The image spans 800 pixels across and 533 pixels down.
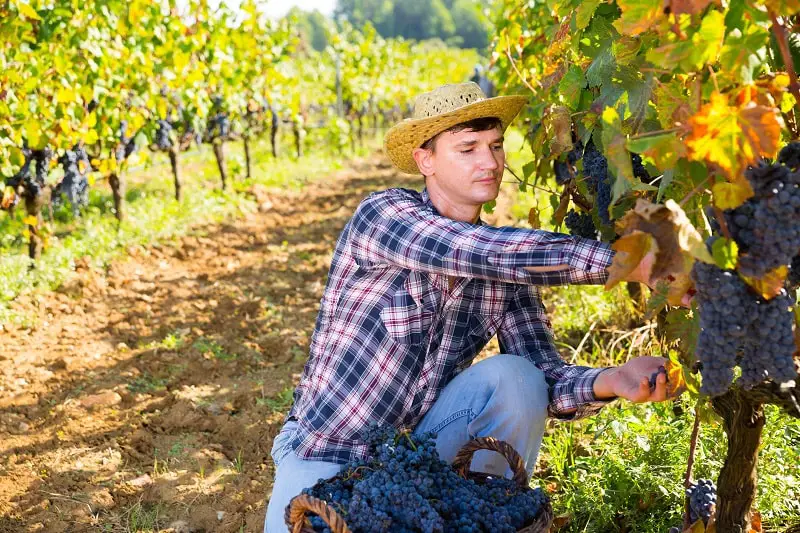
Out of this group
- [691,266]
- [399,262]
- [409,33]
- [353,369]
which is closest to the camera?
[691,266]

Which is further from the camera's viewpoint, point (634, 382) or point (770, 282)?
point (634, 382)

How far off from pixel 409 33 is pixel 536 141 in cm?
7733

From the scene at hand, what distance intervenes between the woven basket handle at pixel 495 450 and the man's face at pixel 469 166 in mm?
640

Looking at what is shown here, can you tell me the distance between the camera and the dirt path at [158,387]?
285 cm

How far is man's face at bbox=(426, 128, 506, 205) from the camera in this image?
2123mm

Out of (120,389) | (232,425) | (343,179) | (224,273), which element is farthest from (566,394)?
(343,179)

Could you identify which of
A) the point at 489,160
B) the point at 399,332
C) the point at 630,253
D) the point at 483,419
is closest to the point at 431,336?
the point at 399,332

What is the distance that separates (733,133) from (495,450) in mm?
987

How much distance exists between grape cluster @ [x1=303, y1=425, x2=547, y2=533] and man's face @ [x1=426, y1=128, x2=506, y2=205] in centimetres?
68

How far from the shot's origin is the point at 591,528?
2316 millimetres

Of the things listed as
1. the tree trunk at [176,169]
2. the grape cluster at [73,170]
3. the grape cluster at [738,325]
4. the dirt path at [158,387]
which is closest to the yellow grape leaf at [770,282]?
the grape cluster at [738,325]

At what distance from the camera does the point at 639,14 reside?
1256 mm

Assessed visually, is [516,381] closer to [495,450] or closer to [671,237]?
[495,450]

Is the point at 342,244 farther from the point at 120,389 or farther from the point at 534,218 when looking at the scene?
the point at 120,389
